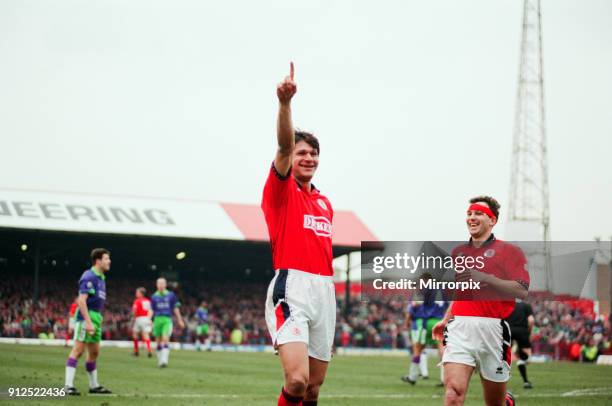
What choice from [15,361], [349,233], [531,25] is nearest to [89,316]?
[15,361]

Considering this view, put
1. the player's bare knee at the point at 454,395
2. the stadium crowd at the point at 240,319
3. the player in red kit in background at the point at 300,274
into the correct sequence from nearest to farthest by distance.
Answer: the player in red kit in background at the point at 300,274, the player's bare knee at the point at 454,395, the stadium crowd at the point at 240,319

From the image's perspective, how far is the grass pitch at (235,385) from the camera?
48.1ft

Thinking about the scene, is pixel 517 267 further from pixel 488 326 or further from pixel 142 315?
pixel 142 315

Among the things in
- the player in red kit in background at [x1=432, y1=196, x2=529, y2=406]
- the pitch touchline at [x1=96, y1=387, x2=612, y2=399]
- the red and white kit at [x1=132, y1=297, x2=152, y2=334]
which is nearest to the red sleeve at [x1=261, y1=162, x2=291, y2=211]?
the player in red kit in background at [x1=432, y1=196, x2=529, y2=406]

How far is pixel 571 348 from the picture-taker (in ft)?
134

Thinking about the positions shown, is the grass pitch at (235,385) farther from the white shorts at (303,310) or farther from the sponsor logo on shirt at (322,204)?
the sponsor logo on shirt at (322,204)

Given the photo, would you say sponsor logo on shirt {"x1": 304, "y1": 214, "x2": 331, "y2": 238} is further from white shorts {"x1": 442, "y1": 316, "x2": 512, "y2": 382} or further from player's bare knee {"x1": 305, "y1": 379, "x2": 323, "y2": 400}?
white shorts {"x1": 442, "y1": 316, "x2": 512, "y2": 382}

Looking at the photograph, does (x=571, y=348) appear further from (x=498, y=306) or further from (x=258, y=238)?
(x=498, y=306)

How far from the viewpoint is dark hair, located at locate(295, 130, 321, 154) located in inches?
303

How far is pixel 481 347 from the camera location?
889 cm

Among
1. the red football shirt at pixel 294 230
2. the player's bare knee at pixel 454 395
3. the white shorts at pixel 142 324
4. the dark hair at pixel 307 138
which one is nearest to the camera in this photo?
the red football shirt at pixel 294 230

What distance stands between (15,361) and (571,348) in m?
27.8

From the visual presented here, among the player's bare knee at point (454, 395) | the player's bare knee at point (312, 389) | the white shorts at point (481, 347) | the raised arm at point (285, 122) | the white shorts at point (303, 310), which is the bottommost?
the player's bare knee at point (454, 395)
